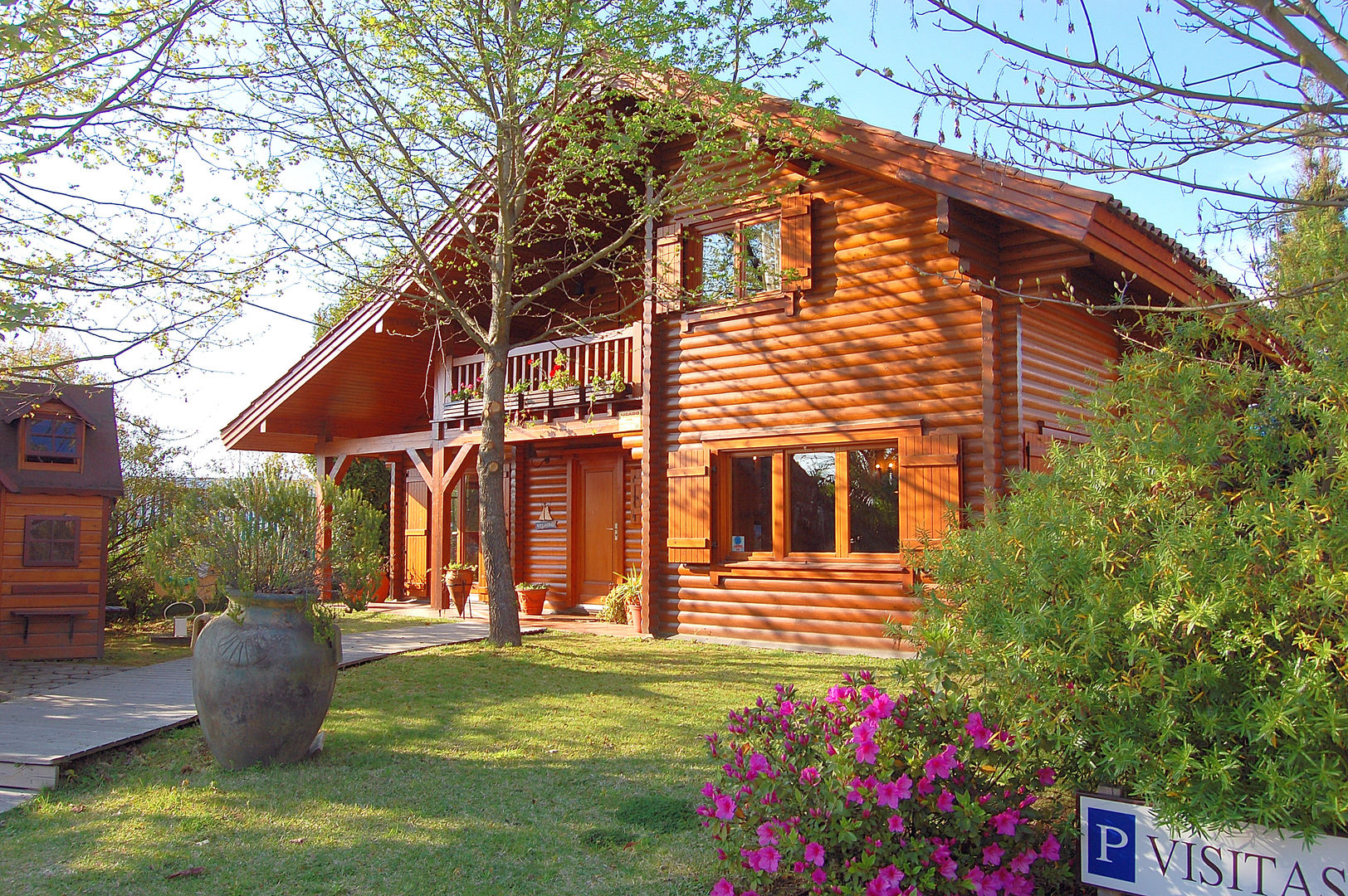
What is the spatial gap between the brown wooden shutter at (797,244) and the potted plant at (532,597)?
6057 millimetres

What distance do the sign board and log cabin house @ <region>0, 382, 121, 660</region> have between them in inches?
418

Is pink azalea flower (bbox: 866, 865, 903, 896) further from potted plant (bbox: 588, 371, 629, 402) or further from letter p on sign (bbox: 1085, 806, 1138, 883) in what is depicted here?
potted plant (bbox: 588, 371, 629, 402)

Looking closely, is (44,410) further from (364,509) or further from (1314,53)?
(1314,53)

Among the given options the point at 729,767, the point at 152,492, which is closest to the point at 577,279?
the point at 152,492

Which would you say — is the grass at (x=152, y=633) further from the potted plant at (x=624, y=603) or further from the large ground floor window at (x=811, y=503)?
the large ground floor window at (x=811, y=503)

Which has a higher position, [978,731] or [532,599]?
[978,731]

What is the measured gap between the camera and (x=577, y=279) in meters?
15.2

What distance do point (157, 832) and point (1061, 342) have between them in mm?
9020

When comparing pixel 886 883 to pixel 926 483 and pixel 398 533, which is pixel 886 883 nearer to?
pixel 926 483

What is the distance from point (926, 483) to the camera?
383 inches

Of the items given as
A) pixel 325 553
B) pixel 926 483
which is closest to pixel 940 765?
pixel 325 553

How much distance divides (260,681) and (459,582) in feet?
28.3

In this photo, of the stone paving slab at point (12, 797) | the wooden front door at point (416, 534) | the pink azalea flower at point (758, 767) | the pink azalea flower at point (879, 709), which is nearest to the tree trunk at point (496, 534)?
the stone paving slab at point (12, 797)

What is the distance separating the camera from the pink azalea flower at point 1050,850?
12.1ft
